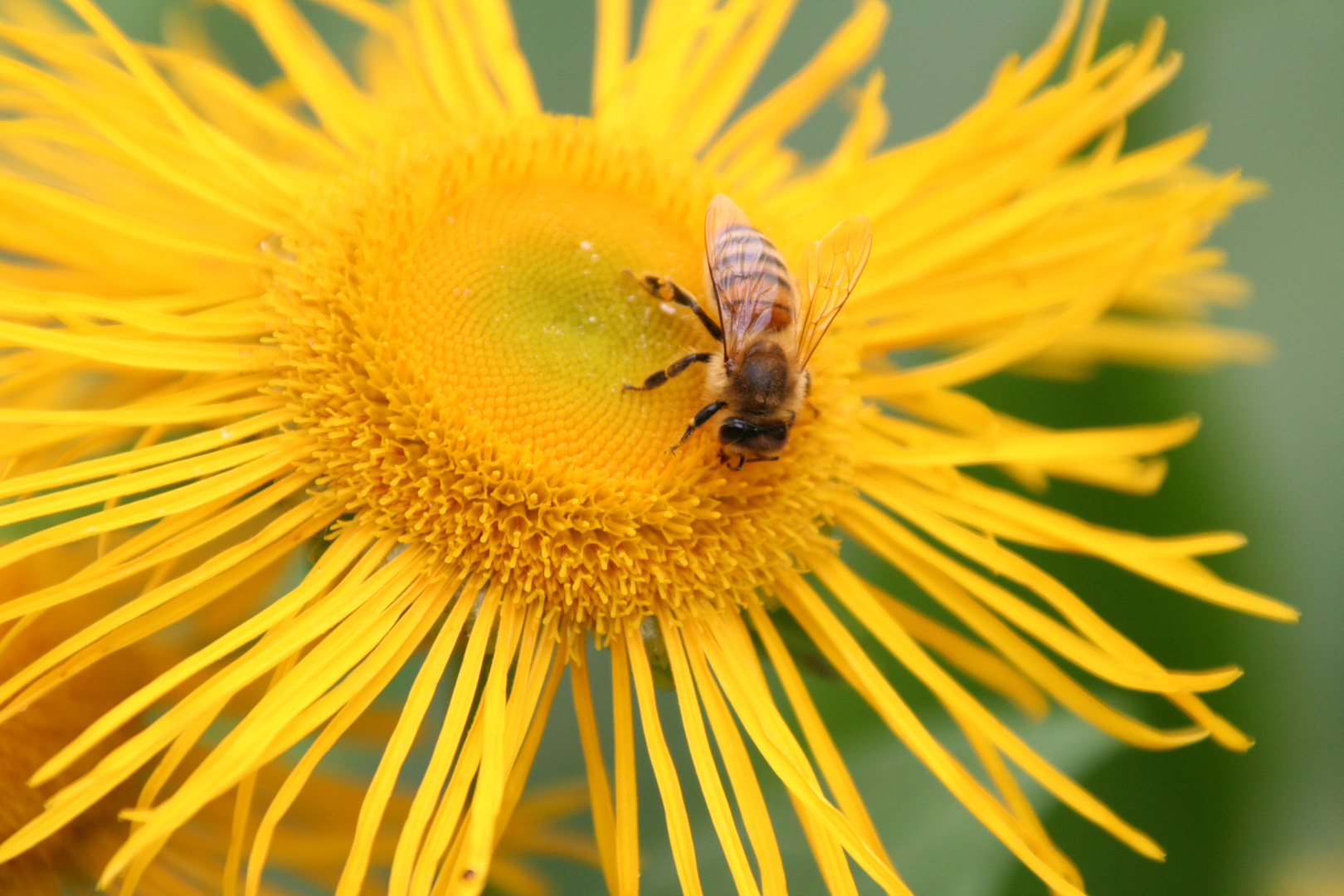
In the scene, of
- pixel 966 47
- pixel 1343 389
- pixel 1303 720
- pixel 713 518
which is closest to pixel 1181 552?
pixel 713 518

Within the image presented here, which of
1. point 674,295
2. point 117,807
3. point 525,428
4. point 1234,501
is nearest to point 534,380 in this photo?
point 525,428

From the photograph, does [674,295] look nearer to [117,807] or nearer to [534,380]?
[534,380]

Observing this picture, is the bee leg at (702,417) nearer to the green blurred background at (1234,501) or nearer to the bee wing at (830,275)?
the bee wing at (830,275)

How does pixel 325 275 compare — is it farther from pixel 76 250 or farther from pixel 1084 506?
pixel 1084 506

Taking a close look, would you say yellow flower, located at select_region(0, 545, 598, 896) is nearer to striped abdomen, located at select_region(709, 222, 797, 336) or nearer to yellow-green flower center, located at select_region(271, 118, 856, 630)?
yellow-green flower center, located at select_region(271, 118, 856, 630)

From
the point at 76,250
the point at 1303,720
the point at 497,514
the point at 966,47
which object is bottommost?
the point at 1303,720

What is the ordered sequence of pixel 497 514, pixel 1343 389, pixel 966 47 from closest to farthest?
pixel 497 514 < pixel 1343 389 < pixel 966 47

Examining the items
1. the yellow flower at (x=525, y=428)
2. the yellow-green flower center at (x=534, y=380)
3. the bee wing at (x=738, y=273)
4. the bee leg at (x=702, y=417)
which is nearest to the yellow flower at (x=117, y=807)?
the yellow flower at (x=525, y=428)

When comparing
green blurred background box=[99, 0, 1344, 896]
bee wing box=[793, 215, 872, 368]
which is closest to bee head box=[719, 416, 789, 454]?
bee wing box=[793, 215, 872, 368]
